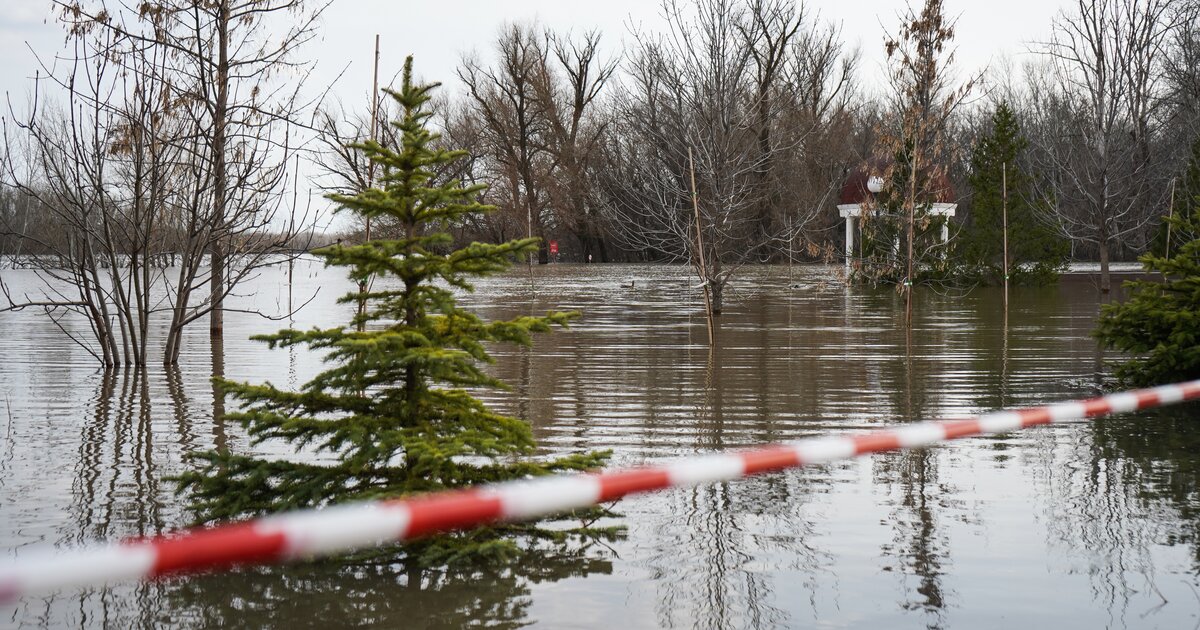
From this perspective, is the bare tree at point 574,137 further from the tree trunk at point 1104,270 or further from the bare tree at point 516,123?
the tree trunk at point 1104,270

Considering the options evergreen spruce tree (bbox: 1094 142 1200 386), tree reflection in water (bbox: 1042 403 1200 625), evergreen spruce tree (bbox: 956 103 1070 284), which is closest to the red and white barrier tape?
tree reflection in water (bbox: 1042 403 1200 625)

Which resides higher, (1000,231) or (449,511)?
(1000,231)

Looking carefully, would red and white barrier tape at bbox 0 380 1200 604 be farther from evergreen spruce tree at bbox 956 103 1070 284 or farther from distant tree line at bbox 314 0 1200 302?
evergreen spruce tree at bbox 956 103 1070 284

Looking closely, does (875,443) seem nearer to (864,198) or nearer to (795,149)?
(864,198)

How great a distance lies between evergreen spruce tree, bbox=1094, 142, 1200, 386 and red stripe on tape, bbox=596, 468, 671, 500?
30.2ft

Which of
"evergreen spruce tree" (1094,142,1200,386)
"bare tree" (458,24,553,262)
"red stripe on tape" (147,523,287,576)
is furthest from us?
"bare tree" (458,24,553,262)

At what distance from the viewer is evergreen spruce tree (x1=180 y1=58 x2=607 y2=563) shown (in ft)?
18.8

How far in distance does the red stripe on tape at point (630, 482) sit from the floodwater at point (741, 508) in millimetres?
1752

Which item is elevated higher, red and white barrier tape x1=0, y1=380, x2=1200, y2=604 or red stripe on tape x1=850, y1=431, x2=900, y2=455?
red and white barrier tape x1=0, y1=380, x2=1200, y2=604

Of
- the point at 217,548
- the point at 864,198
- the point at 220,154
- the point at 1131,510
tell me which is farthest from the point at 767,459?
the point at 864,198

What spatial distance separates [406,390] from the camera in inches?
240

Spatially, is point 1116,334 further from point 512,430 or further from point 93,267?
point 93,267

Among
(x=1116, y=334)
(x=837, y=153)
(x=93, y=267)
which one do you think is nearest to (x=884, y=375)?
(x=1116, y=334)

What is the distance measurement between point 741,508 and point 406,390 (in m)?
2.40
